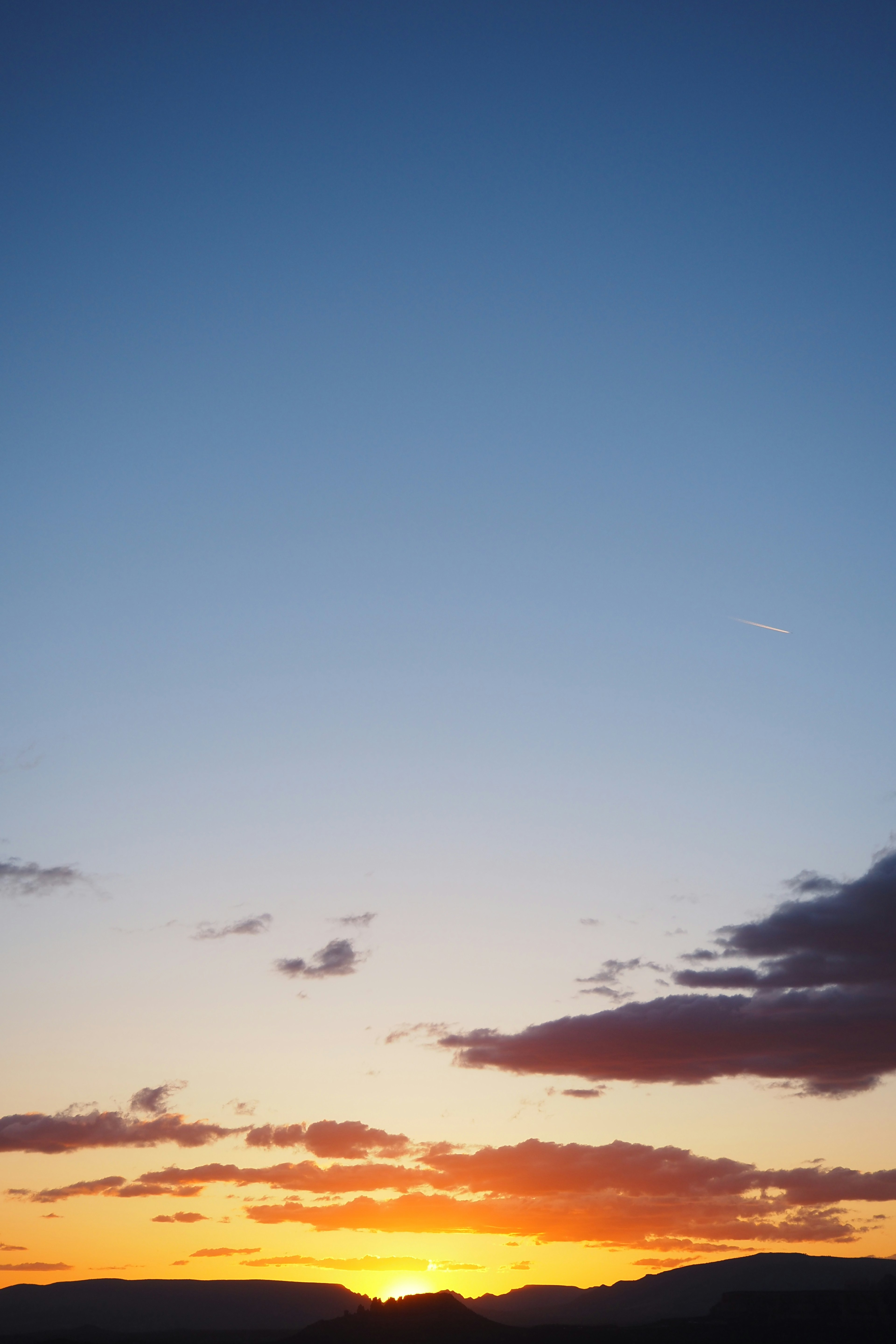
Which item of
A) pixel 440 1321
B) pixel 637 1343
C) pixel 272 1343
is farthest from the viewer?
pixel 272 1343

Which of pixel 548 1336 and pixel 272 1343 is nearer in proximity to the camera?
pixel 548 1336

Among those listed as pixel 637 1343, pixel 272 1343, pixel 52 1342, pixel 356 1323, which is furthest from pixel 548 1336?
pixel 52 1342

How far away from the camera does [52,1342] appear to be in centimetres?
19988

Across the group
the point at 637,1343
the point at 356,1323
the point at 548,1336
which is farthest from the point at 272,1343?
the point at 637,1343

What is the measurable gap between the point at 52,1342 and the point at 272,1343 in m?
40.9

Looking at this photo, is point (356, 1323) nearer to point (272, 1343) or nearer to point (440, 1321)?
point (440, 1321)

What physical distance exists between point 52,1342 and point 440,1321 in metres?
76.7

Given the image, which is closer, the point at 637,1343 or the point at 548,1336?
the point at 637,1343

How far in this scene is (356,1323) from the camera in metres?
178

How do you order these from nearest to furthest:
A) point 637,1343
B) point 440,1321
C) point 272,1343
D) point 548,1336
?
1. point 637,1343
2. point 548,1336
3. point 440,1321
4. point 272,1343

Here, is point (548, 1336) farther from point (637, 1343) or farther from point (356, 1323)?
point (356, 1323)

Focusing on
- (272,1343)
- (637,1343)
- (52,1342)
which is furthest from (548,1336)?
(52,1342)

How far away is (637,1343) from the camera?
496 ft

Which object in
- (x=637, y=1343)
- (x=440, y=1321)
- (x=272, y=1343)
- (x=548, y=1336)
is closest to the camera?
(x=637, y=1343)
